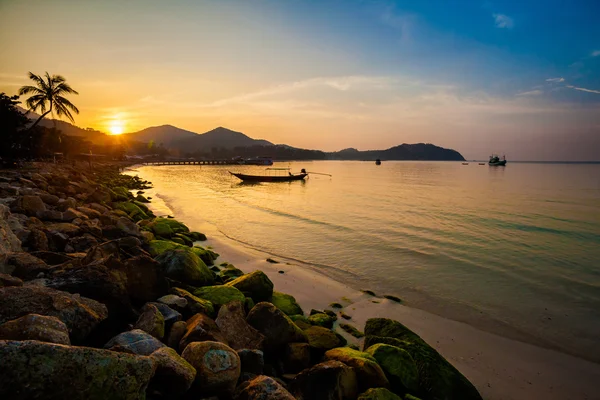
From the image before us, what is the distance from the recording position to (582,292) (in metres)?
11.7

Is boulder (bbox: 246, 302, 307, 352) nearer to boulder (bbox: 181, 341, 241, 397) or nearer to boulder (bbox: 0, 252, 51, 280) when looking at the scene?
boulder (bbox: 181, 341, 241, 397)

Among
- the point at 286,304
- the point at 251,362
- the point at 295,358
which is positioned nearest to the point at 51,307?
the point at 251,362

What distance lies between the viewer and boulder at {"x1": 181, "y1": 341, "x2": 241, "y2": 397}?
4.03 meters

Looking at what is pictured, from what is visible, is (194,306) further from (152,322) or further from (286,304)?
(286,304)

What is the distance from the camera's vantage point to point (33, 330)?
10.9ft

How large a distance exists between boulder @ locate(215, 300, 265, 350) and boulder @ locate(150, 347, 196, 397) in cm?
185

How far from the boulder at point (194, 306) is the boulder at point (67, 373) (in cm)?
313

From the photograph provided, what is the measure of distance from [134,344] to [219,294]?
11.3 feet

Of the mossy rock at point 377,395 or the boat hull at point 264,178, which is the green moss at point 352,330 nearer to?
the mossy rock at point 377,395

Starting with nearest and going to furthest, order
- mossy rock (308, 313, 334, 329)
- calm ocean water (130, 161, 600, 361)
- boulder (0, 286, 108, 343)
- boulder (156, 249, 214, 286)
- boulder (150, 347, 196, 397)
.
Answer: boulder (150, 347, 196, 397) < boulder (0, 286, 108, 343) < mossy rock (308, 313, 334, 329) < boulder (156, 249, 214, 286) < calm ocean water (130, 161, 600, 361)

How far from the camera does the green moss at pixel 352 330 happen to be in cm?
762

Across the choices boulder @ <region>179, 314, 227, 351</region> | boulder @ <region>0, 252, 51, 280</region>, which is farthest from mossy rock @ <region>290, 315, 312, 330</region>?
boulder @ <region>0, 252, 51, 280</region>

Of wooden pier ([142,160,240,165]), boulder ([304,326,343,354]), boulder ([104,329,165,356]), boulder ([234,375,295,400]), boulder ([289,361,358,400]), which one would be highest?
wooden pier ([142,160,240,165])

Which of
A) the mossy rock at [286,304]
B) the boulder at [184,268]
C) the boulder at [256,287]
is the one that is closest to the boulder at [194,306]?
the boulder at [256,287]
